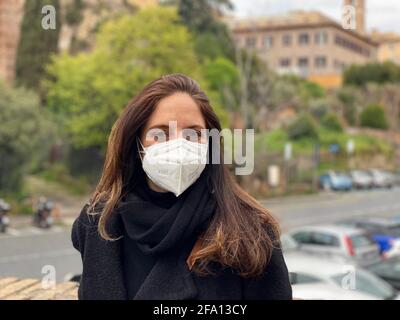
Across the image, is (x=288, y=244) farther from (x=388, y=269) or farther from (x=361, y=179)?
(x=361, y=179)

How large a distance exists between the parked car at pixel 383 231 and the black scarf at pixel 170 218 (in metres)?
12.7

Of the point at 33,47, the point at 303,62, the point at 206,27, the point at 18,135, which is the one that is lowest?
the point at 18,135

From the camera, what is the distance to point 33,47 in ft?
125

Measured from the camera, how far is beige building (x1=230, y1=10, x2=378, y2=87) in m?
61.1

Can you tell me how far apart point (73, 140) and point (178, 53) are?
6278 millimetres

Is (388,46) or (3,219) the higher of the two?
(388,46)

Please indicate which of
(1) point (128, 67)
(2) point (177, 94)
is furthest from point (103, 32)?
(2) point (177, 94)

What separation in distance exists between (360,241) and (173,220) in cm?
1213

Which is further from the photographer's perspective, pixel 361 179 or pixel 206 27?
pixel 206 27

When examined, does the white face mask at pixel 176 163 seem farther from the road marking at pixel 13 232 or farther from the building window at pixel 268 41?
the building window at pixel 268 41

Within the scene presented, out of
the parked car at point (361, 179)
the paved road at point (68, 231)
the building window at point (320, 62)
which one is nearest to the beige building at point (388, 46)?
the building window at point (320, 62)

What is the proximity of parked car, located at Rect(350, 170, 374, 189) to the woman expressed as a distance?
4035 cm

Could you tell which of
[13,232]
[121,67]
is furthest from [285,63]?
[13,232]
